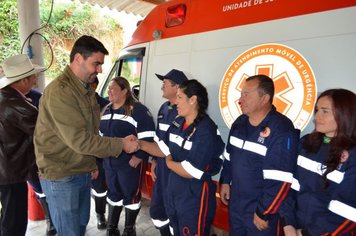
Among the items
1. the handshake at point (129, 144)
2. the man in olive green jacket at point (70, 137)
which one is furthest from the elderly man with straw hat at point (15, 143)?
the handshake at point (129, 144)

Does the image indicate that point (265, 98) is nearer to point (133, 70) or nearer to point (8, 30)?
point (133, 70)

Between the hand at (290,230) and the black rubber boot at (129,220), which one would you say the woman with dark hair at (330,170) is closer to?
the hand at (290,230)

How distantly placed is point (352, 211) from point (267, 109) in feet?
2.81

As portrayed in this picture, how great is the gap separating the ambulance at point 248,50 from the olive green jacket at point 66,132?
1261mm

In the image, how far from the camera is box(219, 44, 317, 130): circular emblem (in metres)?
2.25

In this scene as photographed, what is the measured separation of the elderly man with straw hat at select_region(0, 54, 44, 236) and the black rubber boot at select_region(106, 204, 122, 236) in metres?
0.98

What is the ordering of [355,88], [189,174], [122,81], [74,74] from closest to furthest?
[355,88]
[74,74]
[189,174]
[122,81]

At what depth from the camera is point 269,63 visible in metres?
2.45

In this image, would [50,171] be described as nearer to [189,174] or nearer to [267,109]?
[189,174]

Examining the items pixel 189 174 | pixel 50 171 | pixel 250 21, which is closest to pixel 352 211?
pixel 189 174

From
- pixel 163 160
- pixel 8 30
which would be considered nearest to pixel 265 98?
pixel 163 160

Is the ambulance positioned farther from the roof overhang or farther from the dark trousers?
the roof overhang

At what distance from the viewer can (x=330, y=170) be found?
1684 millimetres

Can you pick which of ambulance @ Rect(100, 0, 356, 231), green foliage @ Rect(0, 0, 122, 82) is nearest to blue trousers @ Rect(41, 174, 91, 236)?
ambulance @ Rect(100, 0, 356, 231)
